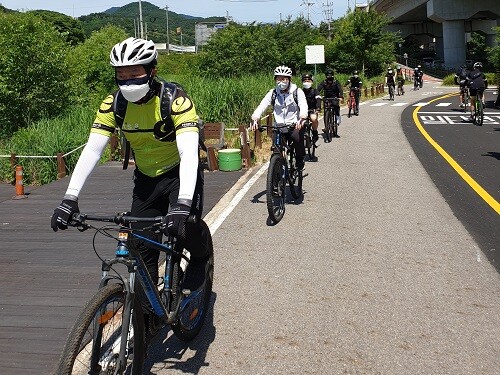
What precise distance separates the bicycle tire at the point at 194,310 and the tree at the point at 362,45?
53.0 m

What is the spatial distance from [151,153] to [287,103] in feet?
17.4

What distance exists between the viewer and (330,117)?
18.0m

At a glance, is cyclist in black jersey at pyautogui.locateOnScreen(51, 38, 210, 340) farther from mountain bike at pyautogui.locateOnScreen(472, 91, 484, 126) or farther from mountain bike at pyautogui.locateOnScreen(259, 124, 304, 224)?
mountain bike at pyautogui.locateOnScreen(472, 91, 484, 126)

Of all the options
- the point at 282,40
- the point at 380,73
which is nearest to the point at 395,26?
the point at 282,40

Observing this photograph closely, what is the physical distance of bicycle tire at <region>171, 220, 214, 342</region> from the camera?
14.3 feet

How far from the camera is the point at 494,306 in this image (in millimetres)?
5160

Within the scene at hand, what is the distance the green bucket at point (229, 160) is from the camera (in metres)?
13.2

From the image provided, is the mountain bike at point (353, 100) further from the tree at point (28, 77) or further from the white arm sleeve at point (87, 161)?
the white arm sleeve at point (87, 161)

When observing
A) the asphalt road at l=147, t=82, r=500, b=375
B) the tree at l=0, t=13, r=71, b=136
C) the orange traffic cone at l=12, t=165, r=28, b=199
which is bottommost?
the asphalt road at l=147, t=82, r=500, b=375

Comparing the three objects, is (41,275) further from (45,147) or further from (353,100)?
(353,100)

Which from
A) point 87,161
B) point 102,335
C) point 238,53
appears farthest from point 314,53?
point 102,335

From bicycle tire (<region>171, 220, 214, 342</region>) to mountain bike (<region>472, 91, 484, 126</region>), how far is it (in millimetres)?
17965

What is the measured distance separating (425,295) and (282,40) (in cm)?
7435

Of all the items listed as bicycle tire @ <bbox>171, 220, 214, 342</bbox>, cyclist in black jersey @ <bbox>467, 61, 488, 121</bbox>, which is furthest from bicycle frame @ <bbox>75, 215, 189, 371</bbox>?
cyclist in black jersey @ <bbox>467, 61, 488, 121</bbox>
